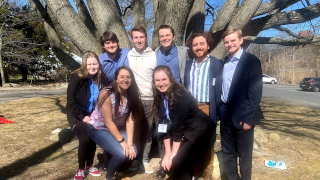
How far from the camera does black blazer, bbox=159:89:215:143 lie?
272 centimetres

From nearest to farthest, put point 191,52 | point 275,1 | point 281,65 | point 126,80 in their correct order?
point 126,80 → point 191,52 → point 275,1 → point 281,65

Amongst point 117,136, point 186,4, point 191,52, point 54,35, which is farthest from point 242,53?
point 54,35

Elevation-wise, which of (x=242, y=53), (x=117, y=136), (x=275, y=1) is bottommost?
(x=117, y=136)

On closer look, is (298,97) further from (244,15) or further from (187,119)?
(187,119)

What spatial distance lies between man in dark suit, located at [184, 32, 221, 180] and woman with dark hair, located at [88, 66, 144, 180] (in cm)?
82

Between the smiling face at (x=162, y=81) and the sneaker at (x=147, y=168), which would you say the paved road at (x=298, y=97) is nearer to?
the sneaker at (x=147, y=168)

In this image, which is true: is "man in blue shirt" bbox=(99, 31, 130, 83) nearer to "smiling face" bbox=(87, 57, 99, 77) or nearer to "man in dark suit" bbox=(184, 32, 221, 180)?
"smiling face" bbox=(87, 57, 99, 77)

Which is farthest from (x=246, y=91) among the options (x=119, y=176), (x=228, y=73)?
(x=119, y=176)

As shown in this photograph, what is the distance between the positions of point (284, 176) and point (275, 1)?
365cm

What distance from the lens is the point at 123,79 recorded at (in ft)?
9.70

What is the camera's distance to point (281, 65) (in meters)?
39.1

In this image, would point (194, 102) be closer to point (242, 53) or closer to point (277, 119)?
point (242, 53)

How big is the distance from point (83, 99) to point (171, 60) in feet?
4.53

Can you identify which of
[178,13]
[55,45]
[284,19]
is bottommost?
[55,45]
